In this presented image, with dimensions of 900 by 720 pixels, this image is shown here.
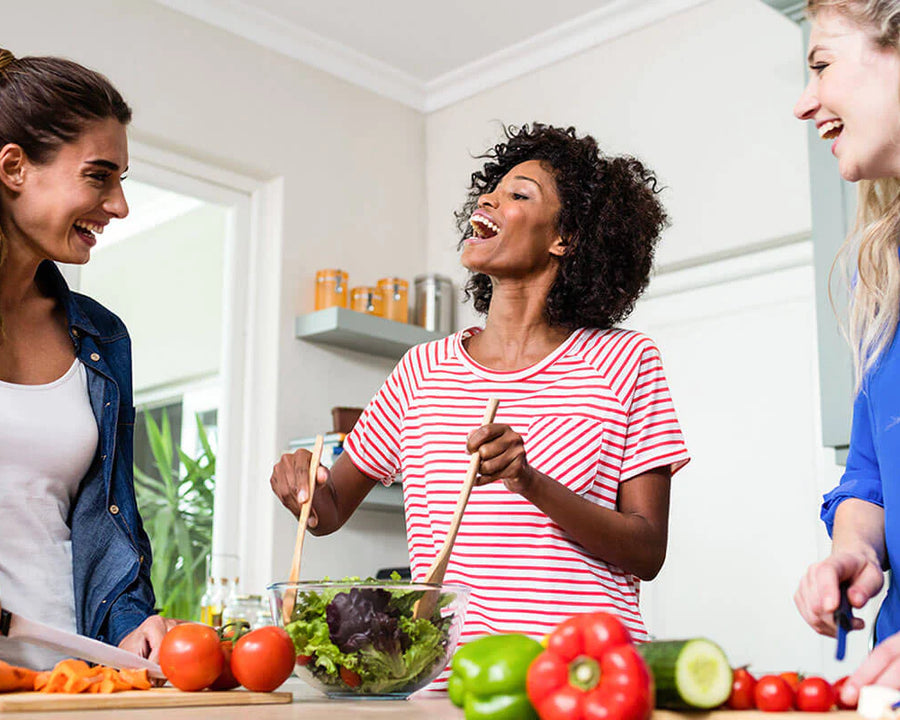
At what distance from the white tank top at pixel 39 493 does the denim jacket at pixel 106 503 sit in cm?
2

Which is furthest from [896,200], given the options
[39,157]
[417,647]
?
[39,157]

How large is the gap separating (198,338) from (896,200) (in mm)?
2663

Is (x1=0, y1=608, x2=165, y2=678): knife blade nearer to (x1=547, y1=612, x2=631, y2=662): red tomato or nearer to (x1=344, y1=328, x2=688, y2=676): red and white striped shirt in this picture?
(x1=344, y1=328, x2=688, y2=676): red and white striped shirt

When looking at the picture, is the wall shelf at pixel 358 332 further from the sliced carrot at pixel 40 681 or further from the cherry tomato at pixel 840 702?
the cherry tomato at pixel 840 702

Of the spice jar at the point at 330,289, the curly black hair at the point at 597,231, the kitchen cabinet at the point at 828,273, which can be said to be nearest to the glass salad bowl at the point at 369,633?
the curly black hair at the point at 597,231

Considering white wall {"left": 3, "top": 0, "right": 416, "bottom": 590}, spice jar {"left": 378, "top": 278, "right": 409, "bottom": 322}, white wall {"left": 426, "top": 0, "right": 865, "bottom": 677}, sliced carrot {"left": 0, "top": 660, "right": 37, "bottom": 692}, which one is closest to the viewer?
sliced carrot {"left": 0, "top": 660, "right": 37, "bottom": 692}

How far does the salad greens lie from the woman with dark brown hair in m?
0.46

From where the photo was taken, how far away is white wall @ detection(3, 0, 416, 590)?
11.0 ft

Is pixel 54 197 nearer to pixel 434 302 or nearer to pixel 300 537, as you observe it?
pixel 300 537

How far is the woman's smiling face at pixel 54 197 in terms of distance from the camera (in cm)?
167

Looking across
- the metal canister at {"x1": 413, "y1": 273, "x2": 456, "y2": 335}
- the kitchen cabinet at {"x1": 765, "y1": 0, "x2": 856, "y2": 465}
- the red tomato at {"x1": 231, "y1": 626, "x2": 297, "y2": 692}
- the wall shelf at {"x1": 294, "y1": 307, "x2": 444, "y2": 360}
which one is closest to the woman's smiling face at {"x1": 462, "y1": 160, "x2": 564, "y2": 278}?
the red tomato at {"x1": 231, "y1": 626, "x2": 297, "y2": 692}

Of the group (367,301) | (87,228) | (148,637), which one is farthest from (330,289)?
(148,637)

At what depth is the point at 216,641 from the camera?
3.76ft

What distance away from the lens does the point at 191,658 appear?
3.66 ft
